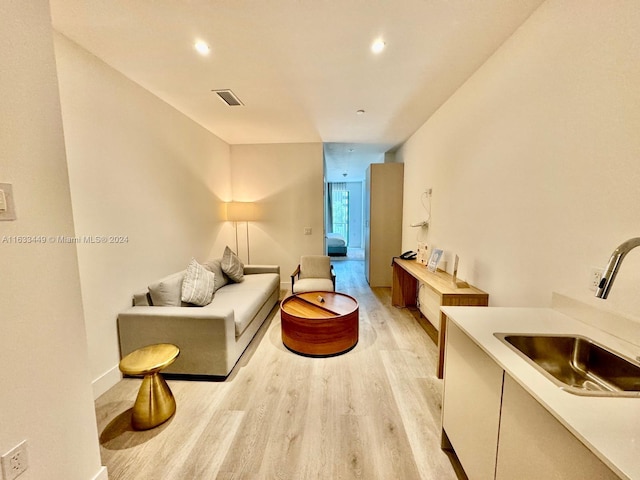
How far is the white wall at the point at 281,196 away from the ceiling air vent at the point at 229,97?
5.80ft

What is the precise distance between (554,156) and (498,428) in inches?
58.9

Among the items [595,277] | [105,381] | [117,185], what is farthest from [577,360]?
[117,185]

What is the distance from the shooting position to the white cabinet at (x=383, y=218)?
4852 millimetres

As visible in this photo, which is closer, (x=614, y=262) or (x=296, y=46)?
(x=614, y=262)

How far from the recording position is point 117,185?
89.6 inches

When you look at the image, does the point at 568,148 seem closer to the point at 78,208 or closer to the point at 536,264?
the point at 536,264

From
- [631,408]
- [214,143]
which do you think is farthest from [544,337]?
[214,143]

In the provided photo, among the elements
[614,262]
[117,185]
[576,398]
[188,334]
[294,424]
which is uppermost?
[117,185]

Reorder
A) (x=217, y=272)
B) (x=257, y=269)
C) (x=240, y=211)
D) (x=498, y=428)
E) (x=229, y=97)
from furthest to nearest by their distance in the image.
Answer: (x=240, y=211), (x=257, y=269), (x=217, y=272), (x=229, y=97), (x=498, y=428)

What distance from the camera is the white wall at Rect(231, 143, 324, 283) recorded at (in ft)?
15.7

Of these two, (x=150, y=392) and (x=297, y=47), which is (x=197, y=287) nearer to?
(x=150, y=392)

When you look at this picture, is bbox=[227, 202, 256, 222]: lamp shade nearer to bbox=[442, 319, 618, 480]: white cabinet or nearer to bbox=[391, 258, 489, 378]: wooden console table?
bbox=[391, 258, 489, 378]: wooden console table

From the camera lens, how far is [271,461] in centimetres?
152

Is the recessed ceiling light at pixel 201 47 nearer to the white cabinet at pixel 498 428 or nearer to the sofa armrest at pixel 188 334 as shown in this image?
the sofa armrest at pixel 188 334
